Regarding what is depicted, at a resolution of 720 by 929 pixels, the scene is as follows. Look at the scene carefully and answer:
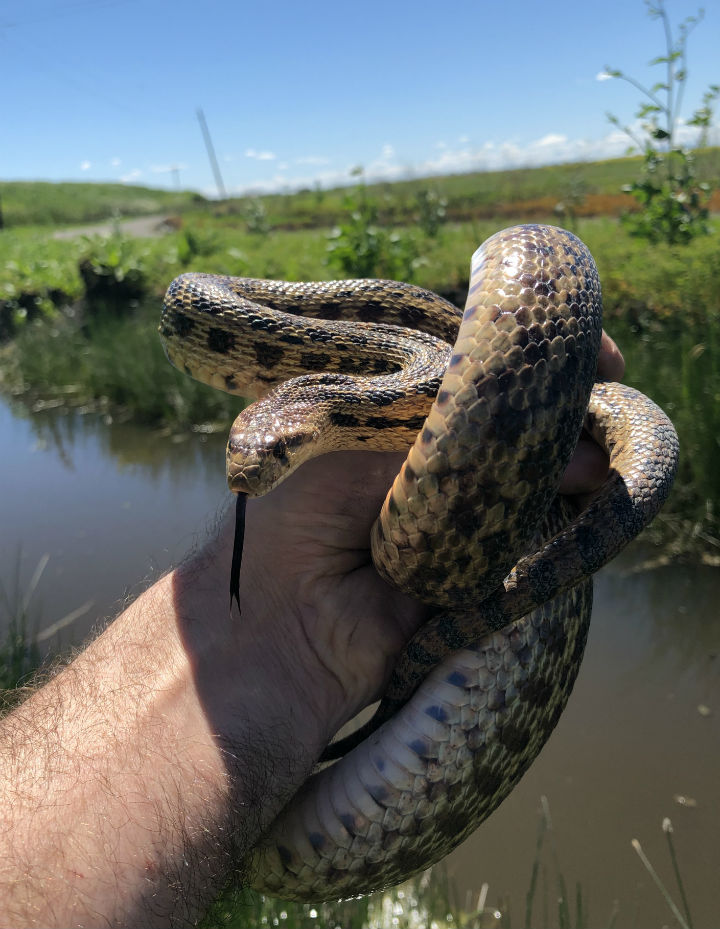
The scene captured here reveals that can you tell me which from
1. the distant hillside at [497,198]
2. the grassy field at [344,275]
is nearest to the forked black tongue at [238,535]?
the grassy field at [344,275]

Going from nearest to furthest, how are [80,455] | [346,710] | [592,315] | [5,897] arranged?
1. [5,897]
2. [592,315]
3. [346,710]
4. [80,455]

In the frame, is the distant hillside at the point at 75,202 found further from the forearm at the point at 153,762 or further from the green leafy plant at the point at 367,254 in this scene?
the forearm at the point at 153,762

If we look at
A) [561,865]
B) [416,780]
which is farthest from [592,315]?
[561,865]

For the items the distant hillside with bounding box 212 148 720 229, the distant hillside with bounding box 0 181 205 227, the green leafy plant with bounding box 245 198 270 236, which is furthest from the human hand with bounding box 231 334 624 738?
the distant hillside with bounding box 0 181 205 227

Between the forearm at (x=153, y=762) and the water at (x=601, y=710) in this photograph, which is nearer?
the forearm at (x=153, y=762)

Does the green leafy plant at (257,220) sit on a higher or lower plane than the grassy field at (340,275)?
higher

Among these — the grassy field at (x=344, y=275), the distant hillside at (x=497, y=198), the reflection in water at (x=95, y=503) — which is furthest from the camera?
the distant hillside at (x=497, y=198)

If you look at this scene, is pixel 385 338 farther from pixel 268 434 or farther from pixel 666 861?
pixel 666 861
